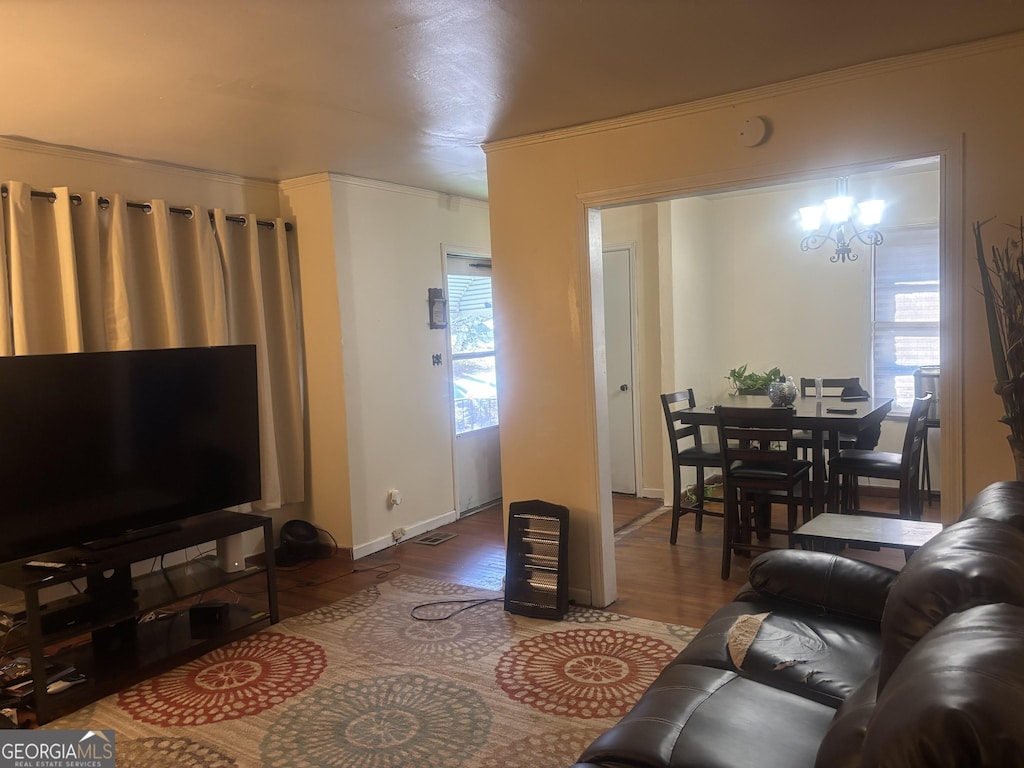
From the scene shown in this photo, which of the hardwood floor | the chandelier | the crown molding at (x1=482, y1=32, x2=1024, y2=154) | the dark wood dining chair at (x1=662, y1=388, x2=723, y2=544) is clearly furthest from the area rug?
the chandelier

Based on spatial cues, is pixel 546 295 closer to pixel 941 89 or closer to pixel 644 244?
pixel 941 89

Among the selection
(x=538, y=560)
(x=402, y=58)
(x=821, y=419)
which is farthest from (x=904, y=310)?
(x=402, y=58)

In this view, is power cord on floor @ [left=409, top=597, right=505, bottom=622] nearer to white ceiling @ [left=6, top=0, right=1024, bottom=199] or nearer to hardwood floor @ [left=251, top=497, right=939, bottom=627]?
hardwood floor @ [left=251, top=497, right=939, bottom=627]

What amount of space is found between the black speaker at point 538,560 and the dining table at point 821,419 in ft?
4.12

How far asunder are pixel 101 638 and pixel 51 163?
227 cm

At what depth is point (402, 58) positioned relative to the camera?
Answer: 255 centimetres

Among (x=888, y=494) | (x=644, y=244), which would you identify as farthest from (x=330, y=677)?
(x=888, y=494)

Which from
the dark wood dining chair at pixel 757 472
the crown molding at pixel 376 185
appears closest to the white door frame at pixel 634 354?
the crown molding at pixel 376 185

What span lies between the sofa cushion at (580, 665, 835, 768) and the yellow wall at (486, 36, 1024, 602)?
148 centimetres

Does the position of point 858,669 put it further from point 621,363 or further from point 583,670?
point 621,363

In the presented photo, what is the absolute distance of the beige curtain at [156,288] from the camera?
3387mm

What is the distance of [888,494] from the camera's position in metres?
5.61

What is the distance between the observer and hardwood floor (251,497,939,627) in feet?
12.2

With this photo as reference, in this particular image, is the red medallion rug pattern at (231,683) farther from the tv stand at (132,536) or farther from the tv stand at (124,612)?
the tv stand at (132,536)
